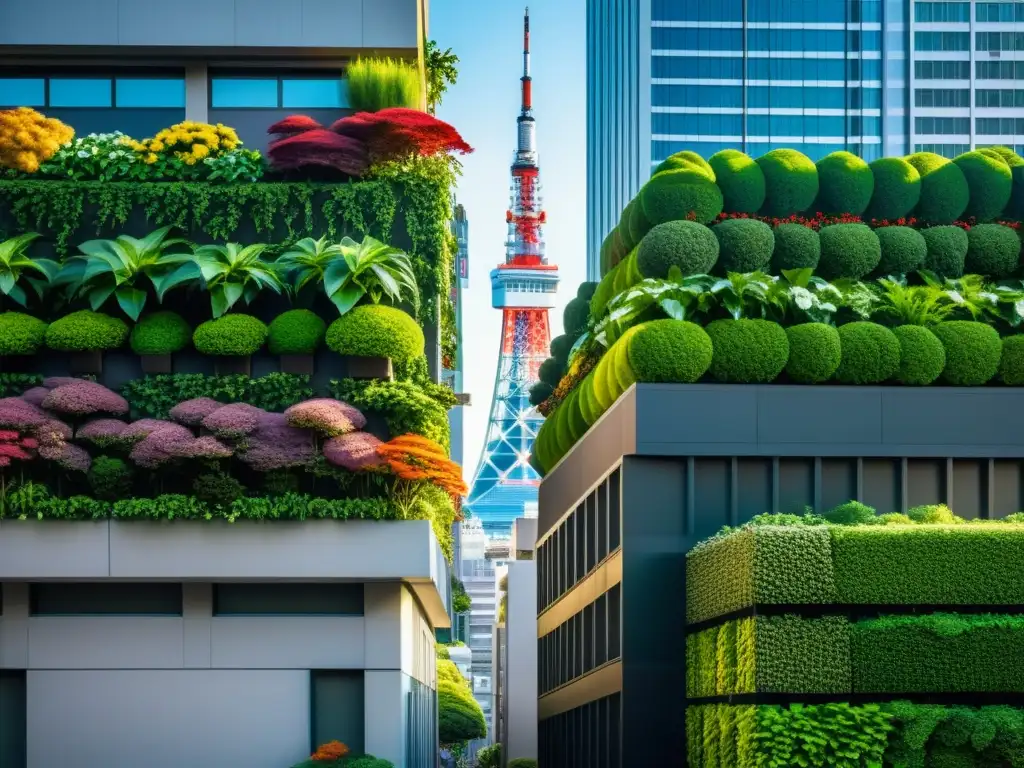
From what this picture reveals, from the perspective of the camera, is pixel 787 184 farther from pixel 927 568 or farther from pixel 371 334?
pixel 927 568

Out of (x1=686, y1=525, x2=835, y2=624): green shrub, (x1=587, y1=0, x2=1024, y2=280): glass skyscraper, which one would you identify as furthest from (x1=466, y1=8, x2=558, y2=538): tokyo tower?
(x1=686, y1=525, x2=835, y2=624): green shrub

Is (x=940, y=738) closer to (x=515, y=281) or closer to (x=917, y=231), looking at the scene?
(x=917, y=231)

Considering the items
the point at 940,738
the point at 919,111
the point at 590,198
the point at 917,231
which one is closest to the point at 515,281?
the point at 590,198

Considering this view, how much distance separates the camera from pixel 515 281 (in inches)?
7402

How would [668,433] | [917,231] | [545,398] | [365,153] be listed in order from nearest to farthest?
[668,433]
[365,153]
[917,231]
[545,398]

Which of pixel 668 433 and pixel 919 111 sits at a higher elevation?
pixel 919 111

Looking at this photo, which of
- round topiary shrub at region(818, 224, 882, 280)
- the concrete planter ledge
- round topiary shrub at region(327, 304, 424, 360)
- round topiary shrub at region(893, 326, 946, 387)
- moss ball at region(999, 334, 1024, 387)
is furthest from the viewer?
round topiary shrub at region(818, 224, 882, 280)

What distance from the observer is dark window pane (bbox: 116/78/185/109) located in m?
37.5

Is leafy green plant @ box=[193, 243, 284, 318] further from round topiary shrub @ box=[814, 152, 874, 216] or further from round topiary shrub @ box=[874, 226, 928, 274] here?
round topiary shrub @ box=[874, 226, 928, 274]

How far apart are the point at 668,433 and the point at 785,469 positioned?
2.40 m

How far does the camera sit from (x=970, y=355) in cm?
3372

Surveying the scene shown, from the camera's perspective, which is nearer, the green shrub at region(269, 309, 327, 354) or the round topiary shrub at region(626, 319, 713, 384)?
the round topiary shrub at region(626, 319, 713, 384)

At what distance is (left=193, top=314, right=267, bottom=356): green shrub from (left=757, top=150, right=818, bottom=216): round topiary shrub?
36.7 ft

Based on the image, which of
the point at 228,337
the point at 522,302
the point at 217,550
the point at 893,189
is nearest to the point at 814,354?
the point at 893,189
